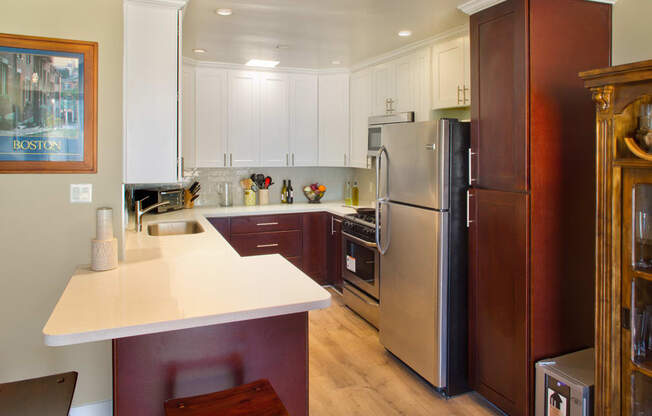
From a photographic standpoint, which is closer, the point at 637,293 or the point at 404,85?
the point at 637,293

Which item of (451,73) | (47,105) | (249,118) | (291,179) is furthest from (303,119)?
(47,105)

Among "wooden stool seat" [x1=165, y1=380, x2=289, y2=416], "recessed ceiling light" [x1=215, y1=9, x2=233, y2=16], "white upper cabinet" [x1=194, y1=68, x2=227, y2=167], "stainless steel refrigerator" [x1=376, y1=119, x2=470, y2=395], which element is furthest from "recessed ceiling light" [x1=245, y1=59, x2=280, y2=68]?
"wooden stool seat" [x1=165, y1=380, x2=289, y2=416]

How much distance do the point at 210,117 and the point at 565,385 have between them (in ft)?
12.6

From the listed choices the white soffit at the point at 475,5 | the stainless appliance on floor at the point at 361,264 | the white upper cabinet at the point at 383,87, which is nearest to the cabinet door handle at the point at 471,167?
the white soffit at the point at 475,5

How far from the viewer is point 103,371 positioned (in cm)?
249

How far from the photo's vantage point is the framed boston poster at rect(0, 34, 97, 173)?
7.34 ft

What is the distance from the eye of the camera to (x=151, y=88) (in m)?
2.49

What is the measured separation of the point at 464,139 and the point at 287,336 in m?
1.62

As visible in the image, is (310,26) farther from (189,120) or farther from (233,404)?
(233,404)

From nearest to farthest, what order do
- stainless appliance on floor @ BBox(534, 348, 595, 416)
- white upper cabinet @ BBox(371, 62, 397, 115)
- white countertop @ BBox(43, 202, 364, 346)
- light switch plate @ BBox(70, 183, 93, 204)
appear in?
white countertop @ BBox(43, 202, 364, 346) < stainless appliance on floor @ BBox(534, 348, 595, 416) < light switch plate @ BBox(70, 183, 93, 204) < white upper cabinet @ BBox(371, 62, 397, 115)

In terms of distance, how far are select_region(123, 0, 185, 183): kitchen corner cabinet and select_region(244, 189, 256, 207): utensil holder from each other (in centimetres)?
261

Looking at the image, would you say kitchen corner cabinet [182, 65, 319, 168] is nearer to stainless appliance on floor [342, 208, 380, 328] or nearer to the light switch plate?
stainless appliance on floor [342, 208, 380, 328]

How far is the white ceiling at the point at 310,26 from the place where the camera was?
2934mm

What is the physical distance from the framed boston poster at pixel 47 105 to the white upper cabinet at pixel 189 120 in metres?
2.22
